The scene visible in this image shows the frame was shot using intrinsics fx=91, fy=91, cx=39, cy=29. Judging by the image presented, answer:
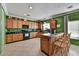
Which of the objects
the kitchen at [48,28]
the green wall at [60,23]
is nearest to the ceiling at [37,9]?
the kitchen at [48,28]

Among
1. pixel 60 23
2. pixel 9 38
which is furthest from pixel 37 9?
pixel 9 38

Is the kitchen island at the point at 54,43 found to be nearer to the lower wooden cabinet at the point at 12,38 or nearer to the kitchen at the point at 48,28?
the kitchen at the point at 48,28

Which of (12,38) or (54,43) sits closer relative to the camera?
(54,43)

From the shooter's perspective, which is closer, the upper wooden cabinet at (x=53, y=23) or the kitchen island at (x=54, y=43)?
the upper wooden cabinet at (x=53, y=23)

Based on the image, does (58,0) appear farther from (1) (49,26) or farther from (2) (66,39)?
(2) (66,39)

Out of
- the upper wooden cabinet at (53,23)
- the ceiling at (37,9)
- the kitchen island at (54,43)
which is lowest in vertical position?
the kitchen island at (54,43)

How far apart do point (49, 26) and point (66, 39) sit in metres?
0.85

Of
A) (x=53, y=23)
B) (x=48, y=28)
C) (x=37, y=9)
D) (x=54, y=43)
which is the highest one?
(x=37, y=9)

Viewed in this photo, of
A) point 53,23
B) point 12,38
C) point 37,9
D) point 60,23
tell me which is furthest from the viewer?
point 12,38

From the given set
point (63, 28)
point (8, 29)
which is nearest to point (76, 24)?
point (63, 28)

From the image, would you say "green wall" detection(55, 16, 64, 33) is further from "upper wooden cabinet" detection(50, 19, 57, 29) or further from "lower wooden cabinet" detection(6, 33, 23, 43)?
"lower wooden cabinet" detection(6, 33, 23, 43)

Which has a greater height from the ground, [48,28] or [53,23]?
[53,23]

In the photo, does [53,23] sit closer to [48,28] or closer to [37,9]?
[48,28]

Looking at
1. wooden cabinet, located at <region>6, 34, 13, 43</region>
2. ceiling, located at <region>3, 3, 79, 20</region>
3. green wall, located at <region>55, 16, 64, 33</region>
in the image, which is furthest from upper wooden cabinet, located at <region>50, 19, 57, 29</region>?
wooden cabinet, located at <region>6, 34, 13, 43</region>
